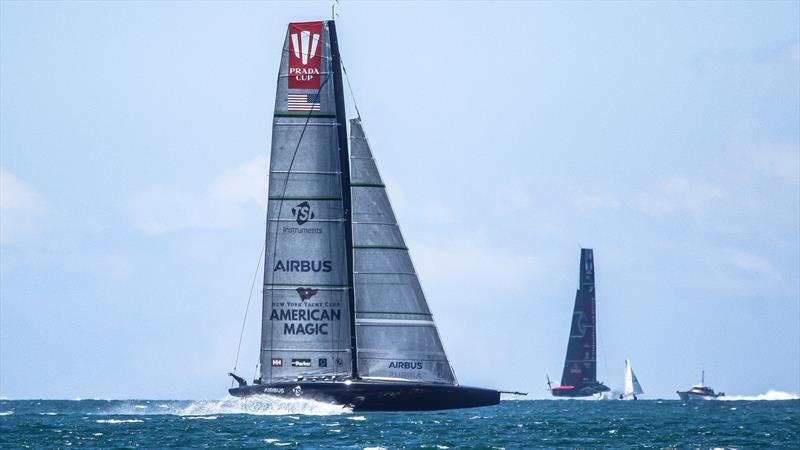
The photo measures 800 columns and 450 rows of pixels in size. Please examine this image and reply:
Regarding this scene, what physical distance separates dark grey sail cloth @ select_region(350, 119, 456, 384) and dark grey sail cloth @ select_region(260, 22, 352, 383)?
835mm

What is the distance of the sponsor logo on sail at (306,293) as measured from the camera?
55969 mm

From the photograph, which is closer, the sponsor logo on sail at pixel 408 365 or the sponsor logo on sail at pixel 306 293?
the sponsor logo on sail at pixel 408 365

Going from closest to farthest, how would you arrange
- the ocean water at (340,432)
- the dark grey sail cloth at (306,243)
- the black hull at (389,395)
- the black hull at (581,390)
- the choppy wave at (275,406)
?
the ocean water at (340,432) → the black hull at (389,395) → the choppy wave at (275,406) → the dark grey sail cloth at (306,243) → the black hull at (581,390)

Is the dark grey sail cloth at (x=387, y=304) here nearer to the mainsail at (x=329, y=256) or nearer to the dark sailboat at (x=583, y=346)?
the mainsail at (x=329, y=256)

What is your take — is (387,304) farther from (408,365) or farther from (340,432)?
(340,432)

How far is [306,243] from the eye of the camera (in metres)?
55.8

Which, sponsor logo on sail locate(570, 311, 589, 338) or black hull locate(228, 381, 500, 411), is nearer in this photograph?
black hull locate(228, 381, 500, 411)

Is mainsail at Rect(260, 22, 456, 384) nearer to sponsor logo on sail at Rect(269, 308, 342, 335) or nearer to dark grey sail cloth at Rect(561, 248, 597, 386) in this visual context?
sponsor logo on sail at Rect(269, 308, 342, 335)

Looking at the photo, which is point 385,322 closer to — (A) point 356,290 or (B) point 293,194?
(A) point 356,290

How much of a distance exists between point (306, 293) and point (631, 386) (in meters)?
95.8

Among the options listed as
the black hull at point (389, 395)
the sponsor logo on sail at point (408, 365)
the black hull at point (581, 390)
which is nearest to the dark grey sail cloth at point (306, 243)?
the black hull at point (389, 395)

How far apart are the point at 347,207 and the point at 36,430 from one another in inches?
591

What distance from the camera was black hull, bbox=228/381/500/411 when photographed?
53.9 meters

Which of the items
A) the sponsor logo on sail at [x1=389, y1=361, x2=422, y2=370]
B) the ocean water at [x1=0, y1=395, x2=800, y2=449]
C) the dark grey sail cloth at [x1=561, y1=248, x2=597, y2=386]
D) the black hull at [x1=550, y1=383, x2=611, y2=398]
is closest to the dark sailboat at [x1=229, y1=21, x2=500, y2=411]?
the sponsor logo on sail at [x1=389, y1=361, x2=422, y2=370]
